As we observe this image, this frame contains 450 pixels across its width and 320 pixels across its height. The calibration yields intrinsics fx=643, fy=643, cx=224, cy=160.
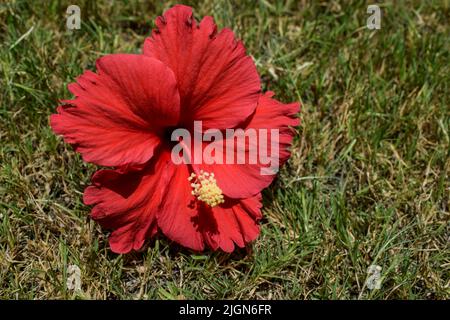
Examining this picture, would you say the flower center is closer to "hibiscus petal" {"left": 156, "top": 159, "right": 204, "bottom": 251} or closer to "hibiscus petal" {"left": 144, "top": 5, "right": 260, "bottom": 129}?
"hibiscus petal" {"left": 156, "top": 159, "right": 204, "bottom": 251}

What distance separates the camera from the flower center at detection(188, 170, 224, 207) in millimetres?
2178

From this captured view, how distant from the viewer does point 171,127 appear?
7.58 feet

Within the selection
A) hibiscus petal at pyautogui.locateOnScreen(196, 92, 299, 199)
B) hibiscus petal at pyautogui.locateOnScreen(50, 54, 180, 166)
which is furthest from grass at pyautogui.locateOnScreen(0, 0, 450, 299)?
hibiscus petal at pyautogui.locateOnScreen(50, 54, 180, 166)

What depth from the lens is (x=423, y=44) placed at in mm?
2906

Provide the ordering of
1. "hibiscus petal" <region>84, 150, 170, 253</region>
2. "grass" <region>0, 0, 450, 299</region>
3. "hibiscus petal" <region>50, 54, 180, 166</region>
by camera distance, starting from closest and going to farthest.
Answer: "hibiscus petal" <region>50, 54, 180, 166</region> < "hibiscus petal" <region>84, 150, 170, 253</region> < "grass" <region>0, 0, 450, 299</region>

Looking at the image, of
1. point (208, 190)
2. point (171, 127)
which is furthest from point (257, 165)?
point (171, 127)

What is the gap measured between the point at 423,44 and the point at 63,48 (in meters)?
1.60

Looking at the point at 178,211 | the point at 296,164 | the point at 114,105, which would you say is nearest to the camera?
the point at 114,105

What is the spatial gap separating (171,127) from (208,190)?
291 mm

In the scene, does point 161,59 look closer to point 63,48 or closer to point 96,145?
point 96,145

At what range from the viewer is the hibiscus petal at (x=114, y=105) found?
2119 millimetres

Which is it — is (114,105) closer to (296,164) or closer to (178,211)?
(178,211)

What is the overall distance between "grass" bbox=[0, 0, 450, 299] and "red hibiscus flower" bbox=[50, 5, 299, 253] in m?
0.20

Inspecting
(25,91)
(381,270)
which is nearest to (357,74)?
(381,270)
